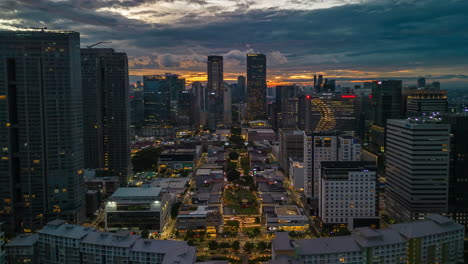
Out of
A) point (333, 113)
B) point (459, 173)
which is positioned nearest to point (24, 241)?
point (459, 173)

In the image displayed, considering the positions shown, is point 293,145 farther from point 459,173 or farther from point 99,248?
point 99,248

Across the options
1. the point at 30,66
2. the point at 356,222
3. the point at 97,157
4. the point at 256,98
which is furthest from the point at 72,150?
the point at 256,98

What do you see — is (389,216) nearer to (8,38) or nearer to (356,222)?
(356,222)

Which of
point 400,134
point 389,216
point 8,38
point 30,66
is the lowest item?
point 389,216

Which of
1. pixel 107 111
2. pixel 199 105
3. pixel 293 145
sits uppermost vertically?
Result: pixel 199 105

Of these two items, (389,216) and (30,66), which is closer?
(30,66)

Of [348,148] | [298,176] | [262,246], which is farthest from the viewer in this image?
[298,176]

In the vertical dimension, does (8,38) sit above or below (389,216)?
above
